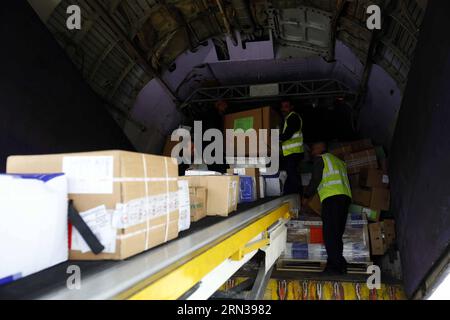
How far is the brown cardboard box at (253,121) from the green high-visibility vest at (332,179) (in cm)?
194

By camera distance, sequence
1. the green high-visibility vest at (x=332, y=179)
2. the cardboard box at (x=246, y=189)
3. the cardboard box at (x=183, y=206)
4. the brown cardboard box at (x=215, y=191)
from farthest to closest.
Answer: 1. the green high-visibility vest at (x=332, y=179)
2. the cardboard box at (x=246, y=189)
3. the brown cardboard box at (x=215, y=191)
4. the cardboard box at (x=183, y=206)

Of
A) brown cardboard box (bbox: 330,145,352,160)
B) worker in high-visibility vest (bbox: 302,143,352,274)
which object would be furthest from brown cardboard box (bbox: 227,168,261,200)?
brown cardboard box (bbox: 330,145,352,160)

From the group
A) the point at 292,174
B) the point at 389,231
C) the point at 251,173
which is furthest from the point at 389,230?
the point at 251,173

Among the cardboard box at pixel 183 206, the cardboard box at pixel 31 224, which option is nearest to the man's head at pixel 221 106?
the cardboard box at pixel 183 206

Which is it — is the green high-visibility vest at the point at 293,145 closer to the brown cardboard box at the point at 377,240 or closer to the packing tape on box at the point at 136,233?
the brown cardboard box at the point at 377,240

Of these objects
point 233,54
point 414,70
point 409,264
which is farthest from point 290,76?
point 409,264

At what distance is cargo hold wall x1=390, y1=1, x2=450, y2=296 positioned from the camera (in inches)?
115

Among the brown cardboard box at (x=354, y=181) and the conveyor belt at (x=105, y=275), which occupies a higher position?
the brown cardboard box at (x=354, y=181)

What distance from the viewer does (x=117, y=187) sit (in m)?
1.59

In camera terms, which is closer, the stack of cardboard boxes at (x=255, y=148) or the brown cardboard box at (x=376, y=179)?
the stack of cardboard boxes at (x=255, y=148)

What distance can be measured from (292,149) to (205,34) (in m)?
2.23

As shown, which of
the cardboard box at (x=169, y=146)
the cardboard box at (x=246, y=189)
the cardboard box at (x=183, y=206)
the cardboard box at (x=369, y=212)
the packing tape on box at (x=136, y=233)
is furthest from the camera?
the cardboard box at (x=169, y=146)

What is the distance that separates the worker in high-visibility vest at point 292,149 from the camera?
5.85m
